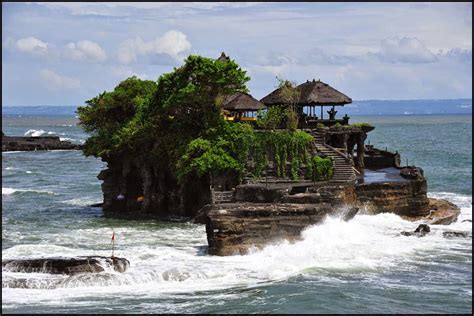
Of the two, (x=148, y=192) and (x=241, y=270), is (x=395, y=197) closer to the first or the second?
(x=148, y=192)

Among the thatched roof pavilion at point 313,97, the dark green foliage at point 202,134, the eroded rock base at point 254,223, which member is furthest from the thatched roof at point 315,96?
the eroded rock base at point 254,223

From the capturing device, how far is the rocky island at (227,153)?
46969 millimetres

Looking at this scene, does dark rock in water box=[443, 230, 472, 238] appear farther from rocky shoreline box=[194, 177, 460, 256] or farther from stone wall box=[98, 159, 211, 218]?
stone wall box=[98, 159, 211, 218]

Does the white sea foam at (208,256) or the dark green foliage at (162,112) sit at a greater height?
the dark green foliage at (162,112)

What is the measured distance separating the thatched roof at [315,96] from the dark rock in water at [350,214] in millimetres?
11707

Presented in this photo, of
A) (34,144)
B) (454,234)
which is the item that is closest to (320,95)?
(454,234)

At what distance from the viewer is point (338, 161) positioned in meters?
49.5

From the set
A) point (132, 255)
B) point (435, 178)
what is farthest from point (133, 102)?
point (435, 178)

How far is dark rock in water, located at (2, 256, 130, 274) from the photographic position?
33219 millimetres

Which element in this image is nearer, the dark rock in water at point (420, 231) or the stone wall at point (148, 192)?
the dark rock in water at point (420, 231)

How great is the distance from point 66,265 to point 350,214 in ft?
→ 55.0

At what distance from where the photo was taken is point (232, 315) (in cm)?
2864

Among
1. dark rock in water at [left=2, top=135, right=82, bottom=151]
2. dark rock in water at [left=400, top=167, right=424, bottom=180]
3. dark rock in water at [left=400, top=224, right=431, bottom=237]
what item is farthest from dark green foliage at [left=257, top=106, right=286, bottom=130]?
dark rock in water at [left=2, top=135, right=82, bottom=151]

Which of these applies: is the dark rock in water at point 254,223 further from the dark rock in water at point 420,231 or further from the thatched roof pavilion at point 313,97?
the thatched roof pavilion at point 313,97
